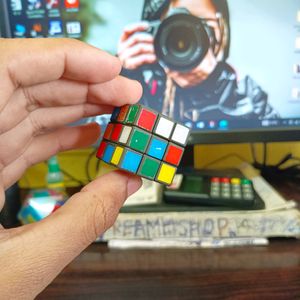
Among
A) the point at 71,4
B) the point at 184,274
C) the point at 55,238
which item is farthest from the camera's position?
the point at 71,4

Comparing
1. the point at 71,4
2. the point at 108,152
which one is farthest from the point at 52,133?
the point at 71,4

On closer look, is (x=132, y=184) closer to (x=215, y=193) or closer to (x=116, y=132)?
(x=116, y=132)

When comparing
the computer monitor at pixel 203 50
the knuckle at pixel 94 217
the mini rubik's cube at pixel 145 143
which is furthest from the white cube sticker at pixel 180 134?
the computer monitor at pixel 203 50

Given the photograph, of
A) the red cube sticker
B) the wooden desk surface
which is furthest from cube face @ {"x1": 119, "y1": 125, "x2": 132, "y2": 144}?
the red cube sticker

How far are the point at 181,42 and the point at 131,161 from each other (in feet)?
1.03

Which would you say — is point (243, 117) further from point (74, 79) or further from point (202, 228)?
point (74, 79)

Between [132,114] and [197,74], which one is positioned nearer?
[132,114]

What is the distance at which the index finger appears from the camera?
0.36 metres

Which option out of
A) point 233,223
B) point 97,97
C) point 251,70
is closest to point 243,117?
point 251,70

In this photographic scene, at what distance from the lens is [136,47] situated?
650mm

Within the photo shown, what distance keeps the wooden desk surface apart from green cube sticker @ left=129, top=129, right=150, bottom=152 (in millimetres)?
194

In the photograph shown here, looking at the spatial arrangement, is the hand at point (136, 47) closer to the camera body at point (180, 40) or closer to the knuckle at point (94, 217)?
the camera body at point (180, 40)

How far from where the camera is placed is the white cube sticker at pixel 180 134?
43 cm

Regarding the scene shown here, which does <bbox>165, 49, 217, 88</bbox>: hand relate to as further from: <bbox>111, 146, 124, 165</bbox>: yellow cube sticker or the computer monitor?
<bbox>111, 146, 124, 165</bbox>: yellow cube sticker
